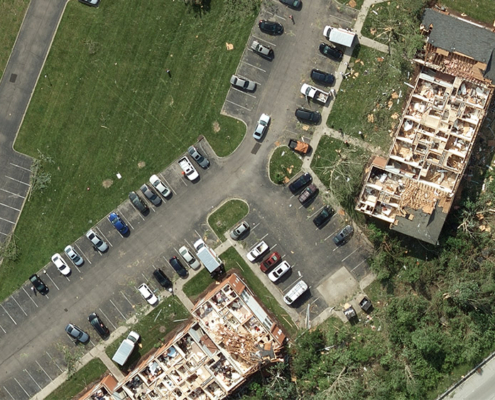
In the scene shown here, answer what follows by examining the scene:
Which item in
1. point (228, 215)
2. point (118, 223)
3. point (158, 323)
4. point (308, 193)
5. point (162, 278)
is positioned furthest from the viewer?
point (158, 323)

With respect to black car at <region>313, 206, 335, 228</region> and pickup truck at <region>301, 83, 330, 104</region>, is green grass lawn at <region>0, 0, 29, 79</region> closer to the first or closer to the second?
pickup truck at <region>301, 83, 330, 104</region>

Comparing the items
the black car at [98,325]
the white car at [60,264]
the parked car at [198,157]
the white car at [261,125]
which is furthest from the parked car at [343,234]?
the white car at [60,264]

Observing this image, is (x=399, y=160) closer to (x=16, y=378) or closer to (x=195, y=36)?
(x=195, y=36)

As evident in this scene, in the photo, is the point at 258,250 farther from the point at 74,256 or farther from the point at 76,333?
the point at 76,333

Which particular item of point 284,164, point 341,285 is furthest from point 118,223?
point 341,285

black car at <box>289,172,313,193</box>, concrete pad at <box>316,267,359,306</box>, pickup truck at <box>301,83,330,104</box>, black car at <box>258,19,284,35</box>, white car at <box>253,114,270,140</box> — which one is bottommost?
concrete pad at <box>316,267,359,306</box>

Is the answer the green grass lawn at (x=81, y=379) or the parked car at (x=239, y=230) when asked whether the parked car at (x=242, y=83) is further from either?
the green grass lawn at (x=81, y=379)

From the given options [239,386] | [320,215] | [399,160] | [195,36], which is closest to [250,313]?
[239,386]

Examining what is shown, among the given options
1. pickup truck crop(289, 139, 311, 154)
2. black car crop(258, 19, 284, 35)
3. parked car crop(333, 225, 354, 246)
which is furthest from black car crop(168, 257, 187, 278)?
black car crop(258, 19, 284, 35)
